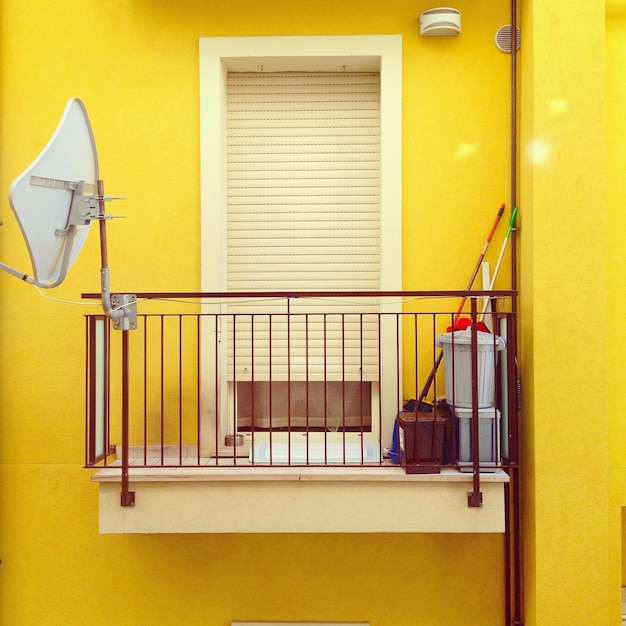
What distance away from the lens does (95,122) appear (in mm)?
4875

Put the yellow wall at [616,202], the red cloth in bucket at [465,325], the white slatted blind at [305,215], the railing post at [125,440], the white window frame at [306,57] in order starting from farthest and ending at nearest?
the white slatted blind at [305,215], the white window frame at [306,57], the yellow wall at [616,202], the red cloth in bucket at [465,325], the railing post at [125,440]

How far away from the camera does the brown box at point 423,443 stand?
4023 millimetres

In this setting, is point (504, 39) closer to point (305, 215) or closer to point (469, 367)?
point (305, 215)

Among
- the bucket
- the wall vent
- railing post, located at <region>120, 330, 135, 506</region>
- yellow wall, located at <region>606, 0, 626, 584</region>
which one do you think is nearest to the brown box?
the bucket

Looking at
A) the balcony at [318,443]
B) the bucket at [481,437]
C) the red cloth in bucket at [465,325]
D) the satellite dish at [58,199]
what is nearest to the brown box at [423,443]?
the balcony at [318,443]

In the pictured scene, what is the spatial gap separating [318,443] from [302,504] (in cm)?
86

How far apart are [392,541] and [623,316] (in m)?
2.20

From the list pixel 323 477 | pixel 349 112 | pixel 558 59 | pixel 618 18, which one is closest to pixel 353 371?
pixel 323 477

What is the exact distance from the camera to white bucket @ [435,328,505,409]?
4.13 m

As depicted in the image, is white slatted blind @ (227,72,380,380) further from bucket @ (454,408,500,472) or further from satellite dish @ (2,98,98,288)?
satellite dish @ (2,98,98,288)

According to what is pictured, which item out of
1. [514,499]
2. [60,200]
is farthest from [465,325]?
[60,200]

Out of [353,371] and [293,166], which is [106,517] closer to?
[353,371]

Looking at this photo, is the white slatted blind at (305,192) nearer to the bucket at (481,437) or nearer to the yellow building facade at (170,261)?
the yellow building facade at (170,261)

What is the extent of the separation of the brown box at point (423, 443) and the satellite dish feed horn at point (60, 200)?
5.99 feet
